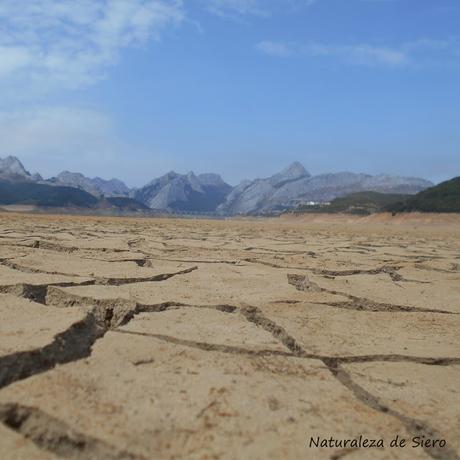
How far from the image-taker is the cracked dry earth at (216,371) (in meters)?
1.04

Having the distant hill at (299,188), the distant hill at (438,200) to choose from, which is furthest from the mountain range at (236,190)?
the distant hill at (438,200)

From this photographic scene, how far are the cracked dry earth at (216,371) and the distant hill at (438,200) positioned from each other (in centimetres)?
2529

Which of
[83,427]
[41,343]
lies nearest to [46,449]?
[83,427]

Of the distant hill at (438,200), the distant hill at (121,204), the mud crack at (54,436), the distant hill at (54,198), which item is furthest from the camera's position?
the distant hill at (121,204)

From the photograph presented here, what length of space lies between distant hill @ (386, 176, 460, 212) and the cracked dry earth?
2529 cm

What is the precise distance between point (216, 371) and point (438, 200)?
92.3ft

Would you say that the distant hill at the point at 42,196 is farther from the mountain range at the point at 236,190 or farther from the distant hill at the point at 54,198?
the mountain range at the point at 236,190

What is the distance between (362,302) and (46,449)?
1904 millimetres

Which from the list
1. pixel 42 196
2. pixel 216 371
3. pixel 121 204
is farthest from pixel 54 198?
pixel 216 371

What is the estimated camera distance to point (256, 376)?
139cm

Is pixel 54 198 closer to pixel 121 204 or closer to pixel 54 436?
pixel 121 204

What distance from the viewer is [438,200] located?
27.2m

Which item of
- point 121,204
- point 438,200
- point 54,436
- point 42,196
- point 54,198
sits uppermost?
point 42,196

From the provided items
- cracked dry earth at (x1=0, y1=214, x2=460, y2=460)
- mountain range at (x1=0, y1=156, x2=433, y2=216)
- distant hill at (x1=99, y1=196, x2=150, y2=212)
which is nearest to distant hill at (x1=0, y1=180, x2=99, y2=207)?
distant hill at (x1=99, y1=196, x2=150, y2=212)
